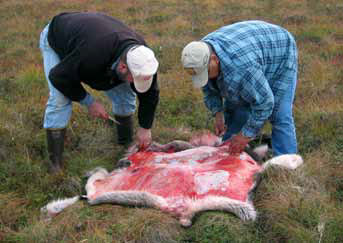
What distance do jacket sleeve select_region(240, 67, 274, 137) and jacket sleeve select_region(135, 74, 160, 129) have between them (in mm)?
916

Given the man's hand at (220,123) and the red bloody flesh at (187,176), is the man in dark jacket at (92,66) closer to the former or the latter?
the red bloody flesh at (187,176)

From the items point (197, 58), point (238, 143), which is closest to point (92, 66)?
point (197, 58)

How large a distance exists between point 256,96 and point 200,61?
2.08 feet

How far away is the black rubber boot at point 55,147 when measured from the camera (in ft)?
13.9

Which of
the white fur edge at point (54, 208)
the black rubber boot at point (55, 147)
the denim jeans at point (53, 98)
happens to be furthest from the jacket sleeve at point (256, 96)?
the black rubber boot at point (55, 147)

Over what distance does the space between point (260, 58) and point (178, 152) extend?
1.33 m

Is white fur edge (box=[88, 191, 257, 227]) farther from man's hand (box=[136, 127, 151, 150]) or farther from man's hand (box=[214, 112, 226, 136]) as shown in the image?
man's hand (box=[214, 112, 226, 136])

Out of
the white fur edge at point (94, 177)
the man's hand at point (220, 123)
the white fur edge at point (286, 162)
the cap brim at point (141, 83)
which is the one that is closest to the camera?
the cap brim at point (141, 83)

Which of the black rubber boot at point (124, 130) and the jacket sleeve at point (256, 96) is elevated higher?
the jacket sleeve at point (256, 96)

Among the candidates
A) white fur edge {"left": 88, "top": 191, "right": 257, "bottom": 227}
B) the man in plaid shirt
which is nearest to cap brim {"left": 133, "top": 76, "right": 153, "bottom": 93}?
the man in plaid shirt

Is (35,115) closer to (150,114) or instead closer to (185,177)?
(150,114)

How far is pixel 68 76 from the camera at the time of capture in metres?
3.63

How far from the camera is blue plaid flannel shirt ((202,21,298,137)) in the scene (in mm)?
3410

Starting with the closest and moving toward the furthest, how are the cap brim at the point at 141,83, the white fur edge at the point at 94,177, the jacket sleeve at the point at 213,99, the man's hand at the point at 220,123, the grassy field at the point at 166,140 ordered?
1. the grassy field at the point at 166,140
2. the cap brim at the point at 141,83
3. the white fur edge at the point at 94,177
4. the jacket sleeve at the point at 213,99
5. the man's hand at the point at 220,123
